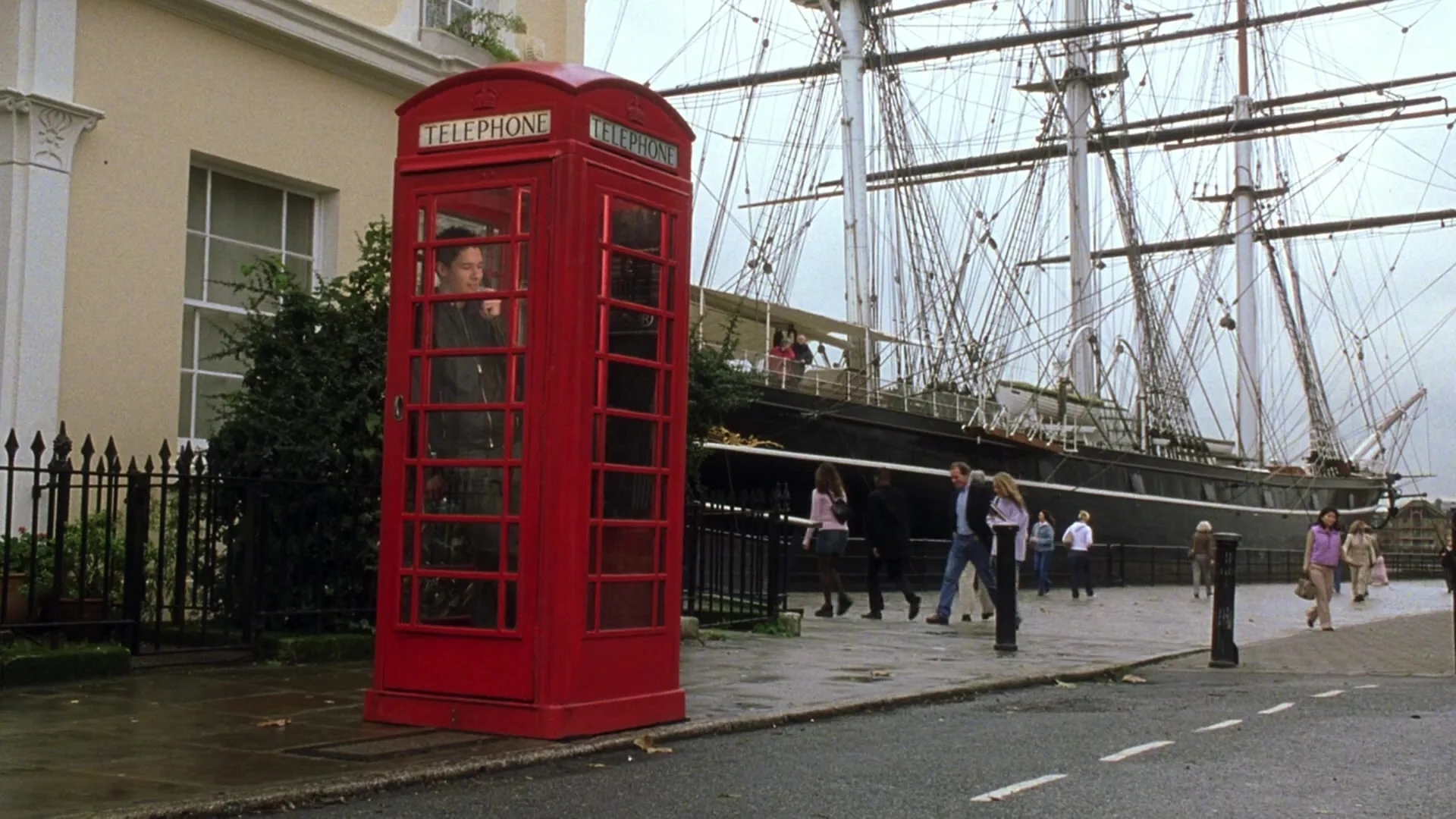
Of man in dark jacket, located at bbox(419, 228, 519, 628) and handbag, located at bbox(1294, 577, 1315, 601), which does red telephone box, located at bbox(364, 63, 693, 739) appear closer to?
man in dark jacket, located at bbox(419, 228, 519, 628)

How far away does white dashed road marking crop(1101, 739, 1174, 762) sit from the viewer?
270 inches

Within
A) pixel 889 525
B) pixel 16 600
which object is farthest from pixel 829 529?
pixel 16 600

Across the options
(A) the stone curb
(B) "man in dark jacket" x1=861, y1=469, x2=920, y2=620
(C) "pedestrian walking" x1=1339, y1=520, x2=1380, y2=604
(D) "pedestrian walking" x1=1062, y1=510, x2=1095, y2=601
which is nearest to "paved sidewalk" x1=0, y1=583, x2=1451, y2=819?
(A) the stone curb

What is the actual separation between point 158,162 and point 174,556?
3.34 m

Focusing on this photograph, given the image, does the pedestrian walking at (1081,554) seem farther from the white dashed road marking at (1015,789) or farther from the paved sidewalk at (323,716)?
the white dashed road marking at (1015,789)

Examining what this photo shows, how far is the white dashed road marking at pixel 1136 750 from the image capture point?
22.5 feet

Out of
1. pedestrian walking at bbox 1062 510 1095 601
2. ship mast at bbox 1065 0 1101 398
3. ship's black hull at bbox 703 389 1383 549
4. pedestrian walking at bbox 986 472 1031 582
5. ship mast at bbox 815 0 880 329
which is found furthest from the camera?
ship mast at bbox 1065 0 1101 398

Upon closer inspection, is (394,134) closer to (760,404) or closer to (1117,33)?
(760,404)

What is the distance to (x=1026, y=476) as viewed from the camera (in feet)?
103

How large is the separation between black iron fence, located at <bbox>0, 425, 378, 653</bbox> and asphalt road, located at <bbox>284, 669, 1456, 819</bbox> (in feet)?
12.2

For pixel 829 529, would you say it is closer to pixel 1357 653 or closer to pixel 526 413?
pixel 1357 653

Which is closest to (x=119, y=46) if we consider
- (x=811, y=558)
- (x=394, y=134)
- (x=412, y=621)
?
(x=394, y=134)

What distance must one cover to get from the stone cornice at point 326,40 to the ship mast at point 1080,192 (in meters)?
27.4

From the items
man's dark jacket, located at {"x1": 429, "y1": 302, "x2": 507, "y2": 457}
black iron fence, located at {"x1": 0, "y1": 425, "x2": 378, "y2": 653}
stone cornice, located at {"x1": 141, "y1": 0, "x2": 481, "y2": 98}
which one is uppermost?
stone cornice, located at {"x1": 141, "y1": 0, "x2": 481, "y2": 98}
